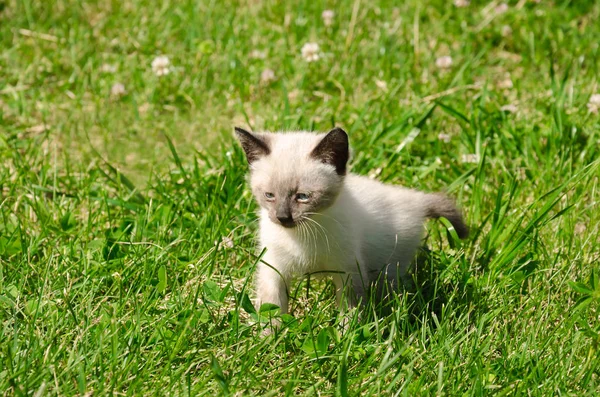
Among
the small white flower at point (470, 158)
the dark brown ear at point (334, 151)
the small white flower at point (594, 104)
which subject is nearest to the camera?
the dark brown ear at point (334, 151)

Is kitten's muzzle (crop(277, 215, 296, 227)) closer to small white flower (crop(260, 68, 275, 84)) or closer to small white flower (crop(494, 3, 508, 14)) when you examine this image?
small white flower (crop(260, 68, 275, 84))

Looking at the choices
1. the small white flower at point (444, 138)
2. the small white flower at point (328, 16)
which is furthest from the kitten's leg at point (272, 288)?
the small white flower at point (328, 16)

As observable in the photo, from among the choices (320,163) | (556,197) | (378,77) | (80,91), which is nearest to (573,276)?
(556,197)

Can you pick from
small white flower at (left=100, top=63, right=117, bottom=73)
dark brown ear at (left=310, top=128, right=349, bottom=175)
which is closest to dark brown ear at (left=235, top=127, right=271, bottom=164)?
dark brown ear at (left=310, top=128, right=349, bottom=175)

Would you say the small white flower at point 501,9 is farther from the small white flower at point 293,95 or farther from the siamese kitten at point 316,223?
the siamese kitten at point 316,223

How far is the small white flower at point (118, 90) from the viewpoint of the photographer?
555cm

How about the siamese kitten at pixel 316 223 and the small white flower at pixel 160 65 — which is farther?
the small white flower at pixel 160 65

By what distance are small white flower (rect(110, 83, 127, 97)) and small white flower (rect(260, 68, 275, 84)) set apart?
1.03 meters

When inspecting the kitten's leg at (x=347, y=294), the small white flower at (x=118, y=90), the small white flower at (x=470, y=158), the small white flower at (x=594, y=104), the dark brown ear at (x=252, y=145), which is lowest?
the kitten's leg at (x=347, y=294)

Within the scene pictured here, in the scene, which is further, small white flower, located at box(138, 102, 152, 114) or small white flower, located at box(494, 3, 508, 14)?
small white flower, located at box(494, 3, 508, 14)

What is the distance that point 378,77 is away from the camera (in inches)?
223

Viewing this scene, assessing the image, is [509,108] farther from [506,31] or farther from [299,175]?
[299,175]

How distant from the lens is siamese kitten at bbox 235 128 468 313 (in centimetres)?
346

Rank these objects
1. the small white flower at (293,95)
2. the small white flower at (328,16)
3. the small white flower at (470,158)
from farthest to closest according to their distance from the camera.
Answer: the small white flower at (328,16) → the small white flower at (293,95) → the small white flower at (470,158)
